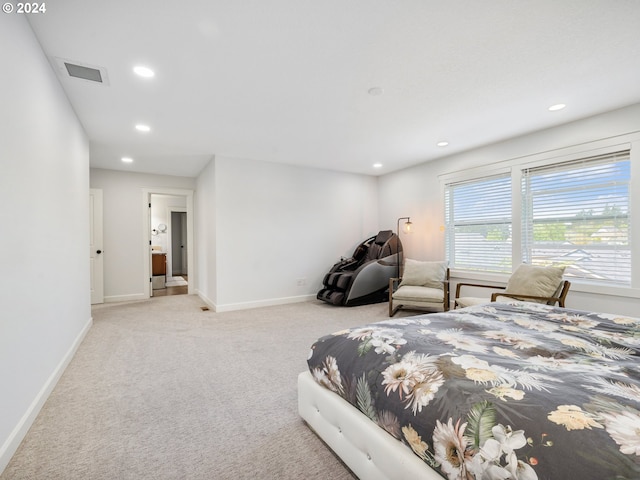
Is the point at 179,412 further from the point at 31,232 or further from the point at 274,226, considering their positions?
the point at 274,226

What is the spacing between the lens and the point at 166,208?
29.8 ft

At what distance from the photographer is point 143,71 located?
2424 mm

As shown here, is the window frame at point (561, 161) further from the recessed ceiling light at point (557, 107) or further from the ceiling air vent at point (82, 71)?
the ceiling air vent at point (82, 71)

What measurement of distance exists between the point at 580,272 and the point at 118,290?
724 centimetres

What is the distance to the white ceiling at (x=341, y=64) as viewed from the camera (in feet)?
6.02

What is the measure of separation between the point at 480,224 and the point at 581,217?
124cm

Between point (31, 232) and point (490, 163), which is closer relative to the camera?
point (31, 232)

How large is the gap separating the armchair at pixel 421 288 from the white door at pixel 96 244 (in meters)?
5.13

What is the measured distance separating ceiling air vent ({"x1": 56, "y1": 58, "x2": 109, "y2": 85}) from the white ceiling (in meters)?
0.05

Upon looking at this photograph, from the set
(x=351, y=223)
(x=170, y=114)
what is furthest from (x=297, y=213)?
(x=170, y=114)

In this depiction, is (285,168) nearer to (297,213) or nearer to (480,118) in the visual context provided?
(297,213)

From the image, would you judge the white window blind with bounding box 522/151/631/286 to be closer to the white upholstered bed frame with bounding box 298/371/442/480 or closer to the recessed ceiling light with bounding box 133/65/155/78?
the white upholstered bed frame with bounding box 298/371/442/480

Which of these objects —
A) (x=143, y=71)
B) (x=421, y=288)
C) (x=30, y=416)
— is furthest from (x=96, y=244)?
(x=421, y=288)

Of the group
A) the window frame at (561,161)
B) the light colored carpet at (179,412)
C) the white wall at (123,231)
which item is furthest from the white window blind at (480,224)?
the white wall at (123,231)
